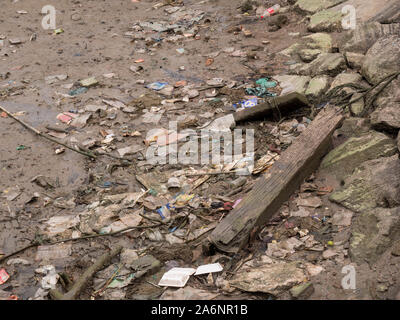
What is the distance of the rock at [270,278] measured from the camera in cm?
279

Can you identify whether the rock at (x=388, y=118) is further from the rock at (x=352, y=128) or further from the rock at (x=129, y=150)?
the rock at (x=129, y=150)

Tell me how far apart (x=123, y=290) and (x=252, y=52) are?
4.16 m

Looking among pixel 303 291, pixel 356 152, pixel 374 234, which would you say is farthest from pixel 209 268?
pixel 356 152

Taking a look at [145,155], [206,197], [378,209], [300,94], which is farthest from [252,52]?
[378,209]

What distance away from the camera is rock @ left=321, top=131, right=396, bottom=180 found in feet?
11.9

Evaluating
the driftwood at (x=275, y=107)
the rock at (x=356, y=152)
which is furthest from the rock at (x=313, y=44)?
the rock at (x=356, y=152)

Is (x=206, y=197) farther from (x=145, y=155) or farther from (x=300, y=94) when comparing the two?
(x=300, y=94)

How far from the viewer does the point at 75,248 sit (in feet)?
11.6

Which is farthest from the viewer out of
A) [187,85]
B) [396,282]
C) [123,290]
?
[187,85]

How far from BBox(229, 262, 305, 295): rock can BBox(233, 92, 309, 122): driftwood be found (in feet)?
6.77

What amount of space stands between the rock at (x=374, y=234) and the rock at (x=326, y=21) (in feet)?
12.2

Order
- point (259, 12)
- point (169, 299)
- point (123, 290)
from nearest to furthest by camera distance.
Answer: point (169, 299), point (123, 290), point (259, 12)

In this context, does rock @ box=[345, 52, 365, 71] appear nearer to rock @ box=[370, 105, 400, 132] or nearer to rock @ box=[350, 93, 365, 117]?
rock @ box=[350, 93, 365, 117]

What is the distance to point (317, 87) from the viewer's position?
494 centimetres
